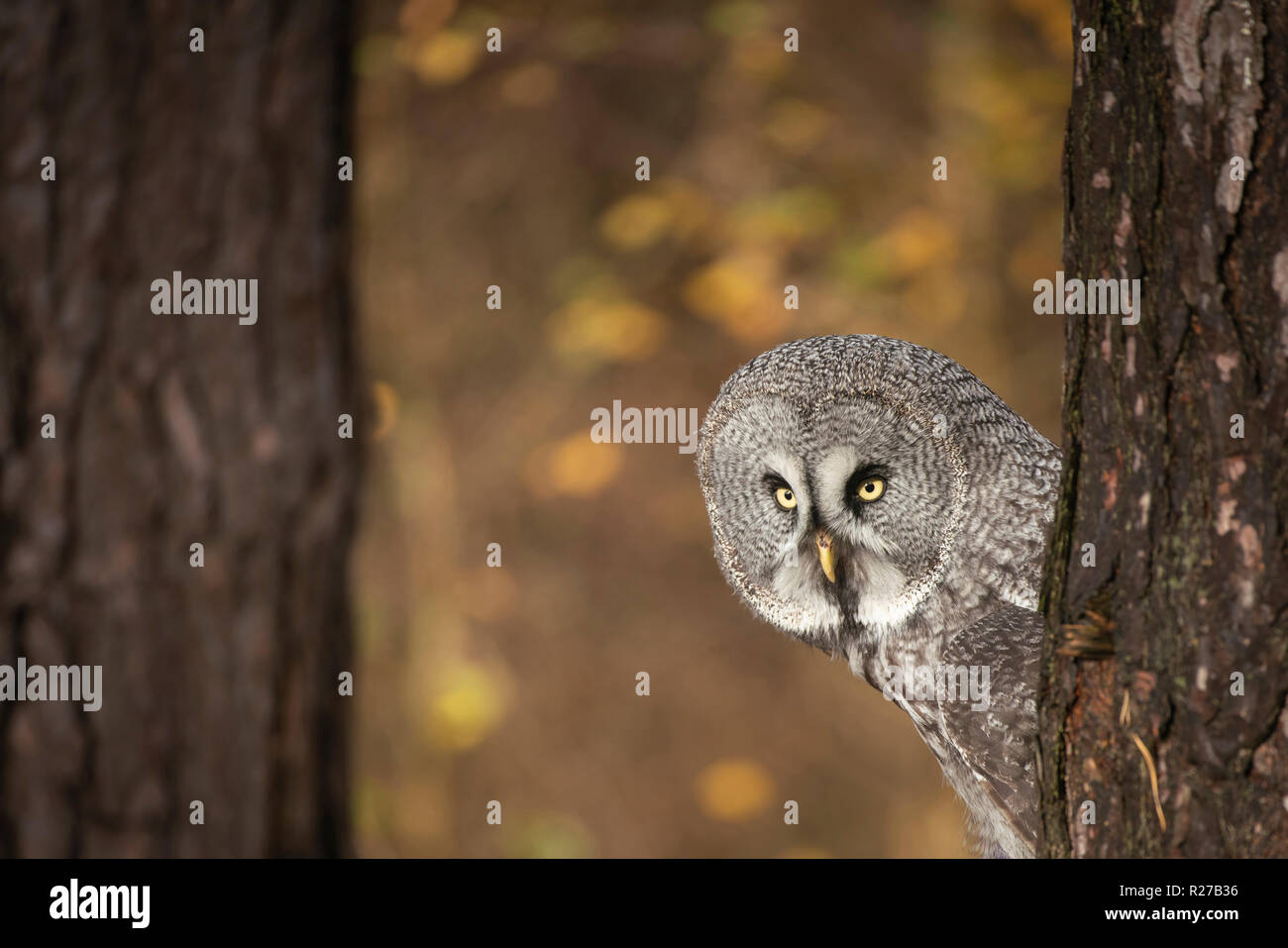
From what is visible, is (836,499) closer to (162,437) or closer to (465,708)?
(162,437)

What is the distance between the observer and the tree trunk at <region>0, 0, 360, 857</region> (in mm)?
2783

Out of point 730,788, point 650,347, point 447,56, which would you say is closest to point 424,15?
point 447,56

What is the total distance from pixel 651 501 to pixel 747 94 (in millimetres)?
1492

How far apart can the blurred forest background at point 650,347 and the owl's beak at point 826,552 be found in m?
1.65

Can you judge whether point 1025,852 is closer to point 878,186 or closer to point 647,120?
point 878,186

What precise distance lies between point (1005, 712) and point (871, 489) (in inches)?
19.8

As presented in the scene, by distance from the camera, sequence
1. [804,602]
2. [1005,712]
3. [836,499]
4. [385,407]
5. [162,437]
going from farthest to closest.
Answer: [385,407] < [162,437] < [804,602] < [836,499] < [1005,712]

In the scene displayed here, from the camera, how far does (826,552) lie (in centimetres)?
228

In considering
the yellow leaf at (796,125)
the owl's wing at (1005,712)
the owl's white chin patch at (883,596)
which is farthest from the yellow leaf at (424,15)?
the owl's wing at (1005,712)

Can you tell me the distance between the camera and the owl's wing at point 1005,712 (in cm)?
212

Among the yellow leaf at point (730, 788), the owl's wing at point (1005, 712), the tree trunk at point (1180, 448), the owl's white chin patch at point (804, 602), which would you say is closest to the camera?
the tree trunk at point (1180, 448)

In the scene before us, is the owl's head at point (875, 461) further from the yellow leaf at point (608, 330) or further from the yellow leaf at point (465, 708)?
the yellow leaf at point (465, 708)

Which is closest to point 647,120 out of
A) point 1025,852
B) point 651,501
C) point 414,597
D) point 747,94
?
point 747,94

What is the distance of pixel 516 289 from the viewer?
157 inches
